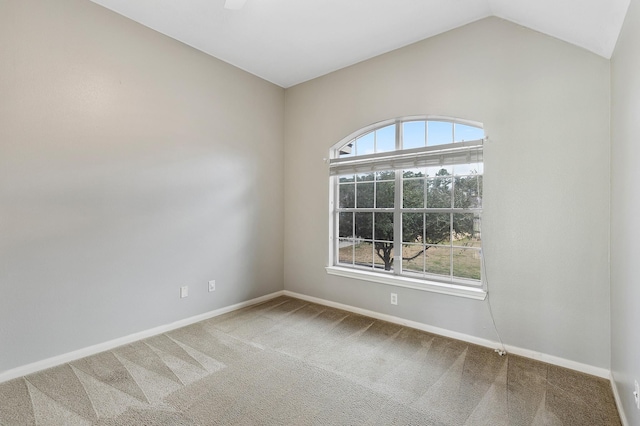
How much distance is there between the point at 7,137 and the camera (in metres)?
2.15

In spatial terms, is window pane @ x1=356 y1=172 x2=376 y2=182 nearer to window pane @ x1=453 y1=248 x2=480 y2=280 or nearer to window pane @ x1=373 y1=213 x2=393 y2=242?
window pane @ x1=373 y1=213 x2=393 y2=242

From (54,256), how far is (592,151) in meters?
4.21

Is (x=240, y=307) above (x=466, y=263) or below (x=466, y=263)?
below

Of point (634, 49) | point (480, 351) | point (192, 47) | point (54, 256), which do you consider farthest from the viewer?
point (192, 47)

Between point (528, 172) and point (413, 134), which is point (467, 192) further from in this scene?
point (413, 134)

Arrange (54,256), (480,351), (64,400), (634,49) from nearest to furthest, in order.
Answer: (634,49)
(64,400)
(54,256)
(480,351)

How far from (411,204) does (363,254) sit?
2.83 ft

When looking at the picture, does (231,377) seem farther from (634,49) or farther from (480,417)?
(634,49)

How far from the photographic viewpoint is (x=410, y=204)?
325 centimetres

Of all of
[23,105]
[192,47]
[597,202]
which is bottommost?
[597,202]

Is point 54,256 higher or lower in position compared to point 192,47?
lower

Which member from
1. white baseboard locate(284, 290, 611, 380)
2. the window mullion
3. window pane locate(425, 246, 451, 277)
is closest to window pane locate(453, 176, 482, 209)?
window pane locate(425, 246, 451, 277)

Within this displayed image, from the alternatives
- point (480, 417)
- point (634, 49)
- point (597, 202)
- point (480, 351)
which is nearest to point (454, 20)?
point (634, 49)

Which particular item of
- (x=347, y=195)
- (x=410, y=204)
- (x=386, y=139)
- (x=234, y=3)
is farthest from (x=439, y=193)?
(x=234, y=3)
